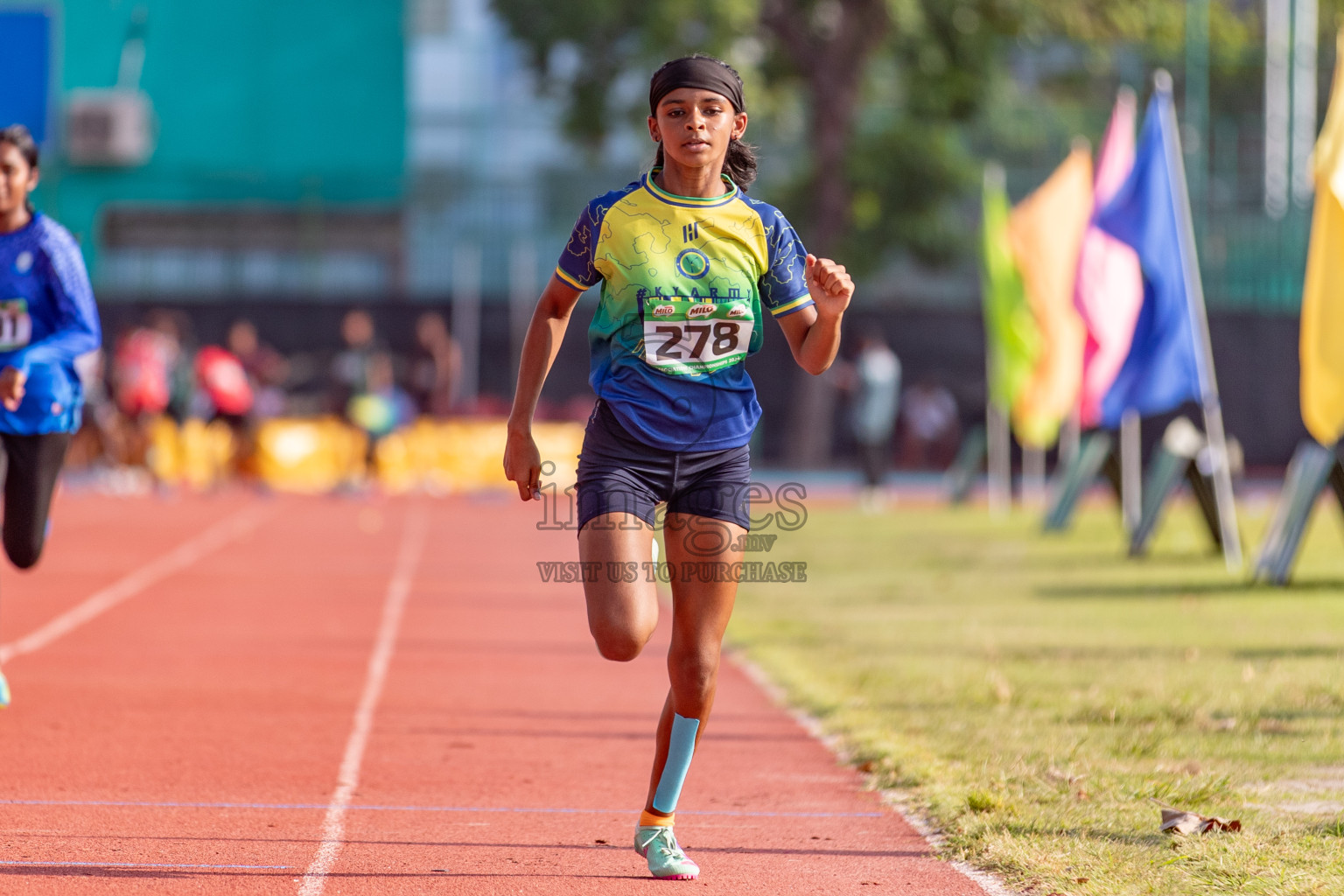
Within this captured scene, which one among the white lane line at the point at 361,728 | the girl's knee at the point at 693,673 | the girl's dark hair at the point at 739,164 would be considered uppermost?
the girl's dark hair at the point at 739,164

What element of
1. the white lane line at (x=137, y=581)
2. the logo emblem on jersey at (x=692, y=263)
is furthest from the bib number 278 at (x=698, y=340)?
the white lane line at (x=137, y=581)

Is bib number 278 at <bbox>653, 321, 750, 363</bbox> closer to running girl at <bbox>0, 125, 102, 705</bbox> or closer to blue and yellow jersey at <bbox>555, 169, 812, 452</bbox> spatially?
blue and yellow jersey at <bbox>555, 169, 812, 452</bbox>

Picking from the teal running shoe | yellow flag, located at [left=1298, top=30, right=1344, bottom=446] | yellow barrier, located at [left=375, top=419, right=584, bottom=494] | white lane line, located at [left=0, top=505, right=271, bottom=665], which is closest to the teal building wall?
yellow barrier, located at [left=375, top=419, right=584, bottom=494]

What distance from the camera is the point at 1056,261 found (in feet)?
63.0

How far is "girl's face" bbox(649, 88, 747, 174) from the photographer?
4.79 meters

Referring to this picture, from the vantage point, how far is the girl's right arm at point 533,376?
16.1 ft

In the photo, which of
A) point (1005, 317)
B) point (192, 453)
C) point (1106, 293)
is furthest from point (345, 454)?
point (1106, 293)

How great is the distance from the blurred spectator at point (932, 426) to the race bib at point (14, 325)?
84.7 ft

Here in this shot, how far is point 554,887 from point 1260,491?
24150 millimetres

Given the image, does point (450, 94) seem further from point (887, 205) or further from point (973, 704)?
point (973, 704)

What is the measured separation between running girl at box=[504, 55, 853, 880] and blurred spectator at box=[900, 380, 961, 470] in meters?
27.3

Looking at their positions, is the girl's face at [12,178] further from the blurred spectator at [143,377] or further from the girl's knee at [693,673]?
the blurred spectator at [143,377]

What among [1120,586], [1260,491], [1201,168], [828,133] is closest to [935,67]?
[828,133]

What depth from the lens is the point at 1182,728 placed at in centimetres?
709
